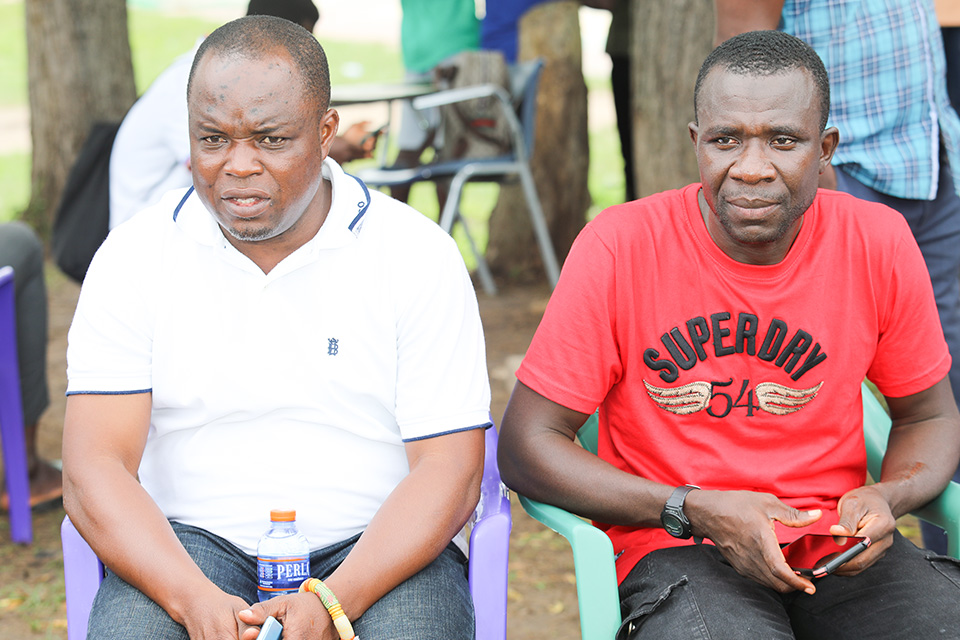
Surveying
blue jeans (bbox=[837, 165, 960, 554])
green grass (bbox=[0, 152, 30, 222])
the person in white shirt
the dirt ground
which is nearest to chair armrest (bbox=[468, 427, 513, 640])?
the dirt ground

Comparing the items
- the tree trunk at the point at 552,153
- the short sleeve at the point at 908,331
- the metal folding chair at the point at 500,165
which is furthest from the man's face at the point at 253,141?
the tree trunk at the point at 552,153

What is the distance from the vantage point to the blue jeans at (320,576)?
1.89m

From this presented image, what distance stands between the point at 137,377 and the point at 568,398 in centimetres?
86

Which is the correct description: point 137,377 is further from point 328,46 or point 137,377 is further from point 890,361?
point 328,46

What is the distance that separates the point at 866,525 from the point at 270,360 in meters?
1.19

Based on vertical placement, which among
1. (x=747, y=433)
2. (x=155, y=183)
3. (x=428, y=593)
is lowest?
(x=428, y=593)

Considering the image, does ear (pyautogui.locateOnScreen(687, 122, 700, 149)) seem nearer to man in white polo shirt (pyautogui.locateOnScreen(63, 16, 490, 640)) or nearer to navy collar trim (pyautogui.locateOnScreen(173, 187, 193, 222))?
man in white polo shirt (pyautogui.locateOnScreen(63, 16, 490, 640))

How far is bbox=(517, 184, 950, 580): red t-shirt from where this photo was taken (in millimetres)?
2105

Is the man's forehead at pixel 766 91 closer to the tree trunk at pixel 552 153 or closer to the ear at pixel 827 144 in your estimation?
the ear at pixel 827 144

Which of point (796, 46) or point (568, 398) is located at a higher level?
point (796, 46)

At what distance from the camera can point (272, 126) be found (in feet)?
6.66

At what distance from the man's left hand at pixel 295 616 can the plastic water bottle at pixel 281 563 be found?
0.09 metres

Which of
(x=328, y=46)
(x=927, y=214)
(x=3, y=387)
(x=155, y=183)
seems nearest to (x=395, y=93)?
(x=155, y=183)

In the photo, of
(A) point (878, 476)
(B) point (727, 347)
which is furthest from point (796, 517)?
(A) point (878, 476)
